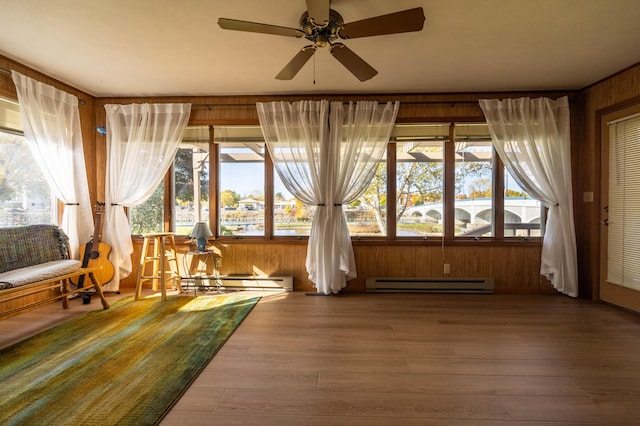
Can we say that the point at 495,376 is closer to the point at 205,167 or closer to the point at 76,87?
the point at 205,167

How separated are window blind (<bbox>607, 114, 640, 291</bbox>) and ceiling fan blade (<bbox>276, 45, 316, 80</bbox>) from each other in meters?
3.52

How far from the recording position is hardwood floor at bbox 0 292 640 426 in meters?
1.62

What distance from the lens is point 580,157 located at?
12.2 feet

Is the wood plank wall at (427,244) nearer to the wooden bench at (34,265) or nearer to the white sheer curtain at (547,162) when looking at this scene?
the white sheer curtain at (547,162)

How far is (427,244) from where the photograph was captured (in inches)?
153

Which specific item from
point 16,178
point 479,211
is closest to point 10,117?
point 16,178

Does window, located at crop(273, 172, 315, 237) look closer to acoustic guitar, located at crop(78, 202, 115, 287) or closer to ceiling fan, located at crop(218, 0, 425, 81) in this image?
ceiling fan, located at crop(218, 0, 425, 81)

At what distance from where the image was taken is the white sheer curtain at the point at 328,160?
371 cm

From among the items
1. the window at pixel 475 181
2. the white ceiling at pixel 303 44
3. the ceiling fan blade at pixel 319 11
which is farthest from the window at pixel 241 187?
the window at pixel 475 181

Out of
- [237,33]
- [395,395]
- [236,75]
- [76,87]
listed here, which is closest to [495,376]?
[395,395]

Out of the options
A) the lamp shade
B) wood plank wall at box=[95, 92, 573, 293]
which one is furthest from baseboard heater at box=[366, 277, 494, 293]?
the lamp shade

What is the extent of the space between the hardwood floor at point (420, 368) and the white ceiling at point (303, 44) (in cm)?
261

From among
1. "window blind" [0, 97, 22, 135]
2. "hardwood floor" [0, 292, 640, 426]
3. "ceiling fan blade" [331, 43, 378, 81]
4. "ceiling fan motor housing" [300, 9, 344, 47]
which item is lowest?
"hardwood floor" [0, 292, 640, 426]

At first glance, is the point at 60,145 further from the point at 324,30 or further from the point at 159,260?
the point at 324,30
